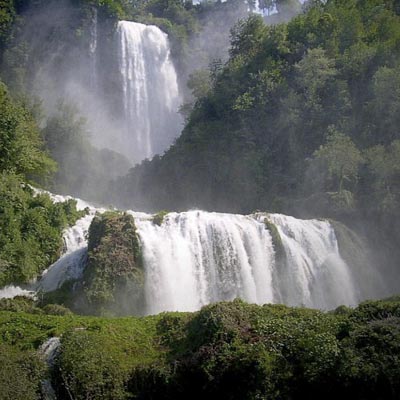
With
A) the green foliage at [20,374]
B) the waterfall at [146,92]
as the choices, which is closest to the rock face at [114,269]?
the green foliage at [20,374]

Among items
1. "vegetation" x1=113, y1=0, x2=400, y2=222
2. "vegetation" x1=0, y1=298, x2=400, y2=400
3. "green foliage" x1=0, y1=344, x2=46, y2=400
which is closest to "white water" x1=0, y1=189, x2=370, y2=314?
"vegetation" x1=113, y1=0, x2=400, y2=222

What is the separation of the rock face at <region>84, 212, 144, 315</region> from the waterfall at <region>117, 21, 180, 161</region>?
91.9ft

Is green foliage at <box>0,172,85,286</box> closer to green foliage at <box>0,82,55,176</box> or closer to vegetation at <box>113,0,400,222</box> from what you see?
green foliage at <box>0,82,55,176</box>

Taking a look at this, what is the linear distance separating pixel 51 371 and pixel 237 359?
4.35 m

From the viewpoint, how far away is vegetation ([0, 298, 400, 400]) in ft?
36.9

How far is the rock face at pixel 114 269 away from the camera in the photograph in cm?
1977

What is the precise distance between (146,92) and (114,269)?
3263 centimetres

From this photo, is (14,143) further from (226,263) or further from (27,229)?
(226,263)

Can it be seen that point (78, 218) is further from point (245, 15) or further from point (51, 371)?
point (245, 15)

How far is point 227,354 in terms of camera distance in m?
12.2

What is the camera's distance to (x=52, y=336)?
536 inches

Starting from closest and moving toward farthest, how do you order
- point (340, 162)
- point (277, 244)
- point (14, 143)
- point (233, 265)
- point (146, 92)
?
point (233, 265) < point (277, 244) < point (14, 143) < point (340, 162) < point (146, 92)

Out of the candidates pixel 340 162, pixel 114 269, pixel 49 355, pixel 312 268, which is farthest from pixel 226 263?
pixel 340 162

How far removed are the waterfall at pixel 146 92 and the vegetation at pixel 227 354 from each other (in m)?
36.0
